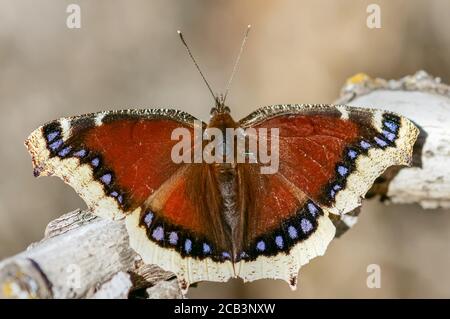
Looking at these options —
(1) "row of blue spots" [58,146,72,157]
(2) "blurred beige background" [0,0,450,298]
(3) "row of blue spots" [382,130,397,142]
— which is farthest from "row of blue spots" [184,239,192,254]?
(2) "blurred beige background" [0,0,450,298]

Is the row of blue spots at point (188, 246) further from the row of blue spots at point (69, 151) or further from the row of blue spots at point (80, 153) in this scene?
the row of blue spots at point (80, 153)

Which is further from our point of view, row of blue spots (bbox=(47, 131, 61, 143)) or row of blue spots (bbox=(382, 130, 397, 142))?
row of blue spots (bbox=(382, 130, 397, 142))

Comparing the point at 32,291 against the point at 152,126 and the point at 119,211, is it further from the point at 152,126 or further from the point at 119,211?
the point at 152,126

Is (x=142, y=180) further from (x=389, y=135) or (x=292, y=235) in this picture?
(x=389, y=135)

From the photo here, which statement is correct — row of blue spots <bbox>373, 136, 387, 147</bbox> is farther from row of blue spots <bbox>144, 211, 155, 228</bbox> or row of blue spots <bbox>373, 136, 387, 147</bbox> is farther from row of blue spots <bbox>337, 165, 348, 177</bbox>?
row of blue spots <bbox>144, 211, 155, 228</bbox>

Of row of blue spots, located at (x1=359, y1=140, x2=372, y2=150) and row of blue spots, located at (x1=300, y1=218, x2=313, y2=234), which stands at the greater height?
row of blue spots, located at (x1=359, y1=140, x2=372, y2=150)
